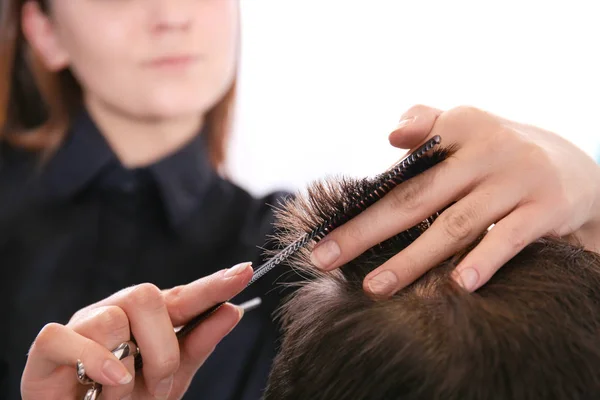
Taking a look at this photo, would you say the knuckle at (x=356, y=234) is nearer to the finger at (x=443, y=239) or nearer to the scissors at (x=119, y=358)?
the finger at (x=443, y=239)

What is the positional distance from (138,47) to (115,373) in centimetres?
82

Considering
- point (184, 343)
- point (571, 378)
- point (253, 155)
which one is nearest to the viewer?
point (571, 378)

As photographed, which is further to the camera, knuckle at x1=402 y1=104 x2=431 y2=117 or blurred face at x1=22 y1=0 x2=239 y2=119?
blurred face at x1=22 y1=0 x2=239 y2=119

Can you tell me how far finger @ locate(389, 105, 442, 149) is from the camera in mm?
667

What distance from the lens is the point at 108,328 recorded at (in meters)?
0.69

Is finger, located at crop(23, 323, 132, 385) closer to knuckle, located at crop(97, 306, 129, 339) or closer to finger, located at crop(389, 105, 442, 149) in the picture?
knuckle, located at crop(97, 306, 129, 339)

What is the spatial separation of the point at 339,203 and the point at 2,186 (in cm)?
95

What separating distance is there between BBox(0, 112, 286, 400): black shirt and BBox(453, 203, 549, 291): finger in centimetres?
65

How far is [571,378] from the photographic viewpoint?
50 centimetres

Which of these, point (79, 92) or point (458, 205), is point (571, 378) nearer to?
point (458, 205)

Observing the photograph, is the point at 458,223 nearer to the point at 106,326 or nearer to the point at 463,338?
the point at 463,338

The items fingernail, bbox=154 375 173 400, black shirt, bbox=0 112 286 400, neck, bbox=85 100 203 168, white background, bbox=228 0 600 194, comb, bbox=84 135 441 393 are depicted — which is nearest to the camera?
comb, bbox=84 135 441 393

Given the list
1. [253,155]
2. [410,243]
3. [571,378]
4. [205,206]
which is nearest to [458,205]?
[410,243]

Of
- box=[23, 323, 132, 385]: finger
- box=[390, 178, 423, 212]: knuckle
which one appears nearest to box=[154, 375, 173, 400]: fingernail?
box=[23, 323, 132, 385]: finger
